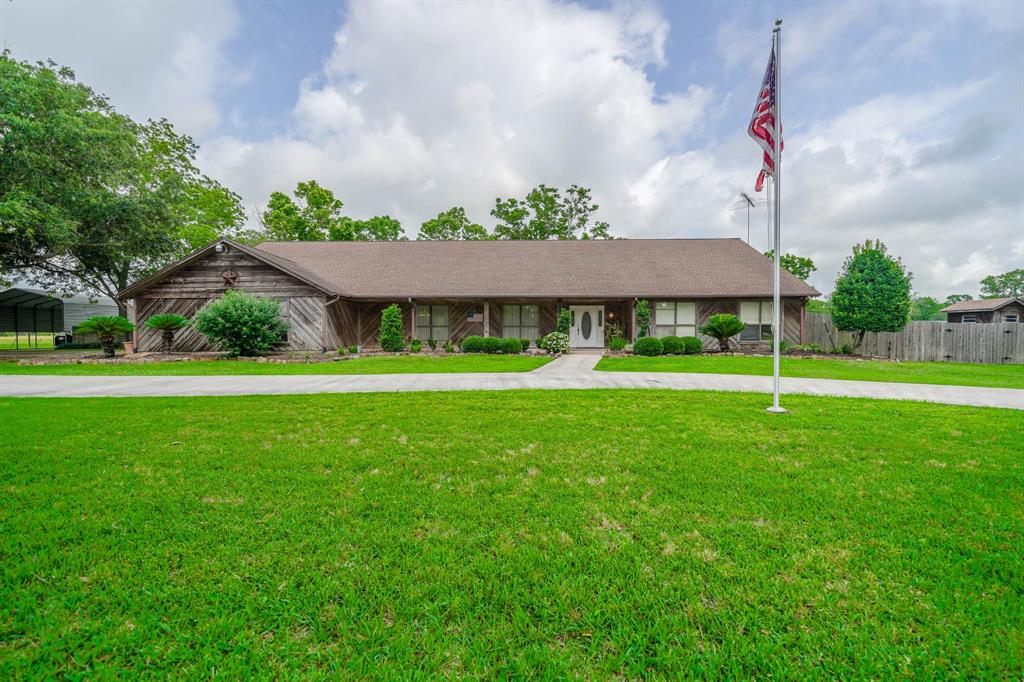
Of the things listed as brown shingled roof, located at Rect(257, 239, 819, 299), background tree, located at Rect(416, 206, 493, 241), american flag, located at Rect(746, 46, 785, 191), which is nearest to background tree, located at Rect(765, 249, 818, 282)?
brown shingled roof, located at Rect(257, 239, 819, 299)

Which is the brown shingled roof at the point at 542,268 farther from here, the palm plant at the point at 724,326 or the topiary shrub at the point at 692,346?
the topiary shrub at the point at 692,346

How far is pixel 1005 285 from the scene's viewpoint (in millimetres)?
61156

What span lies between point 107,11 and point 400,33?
8862 mm

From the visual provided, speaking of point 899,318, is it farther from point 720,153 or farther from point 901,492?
point 901,492

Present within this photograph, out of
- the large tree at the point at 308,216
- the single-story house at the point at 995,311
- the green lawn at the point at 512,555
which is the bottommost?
the green lawn at the point at 512,555

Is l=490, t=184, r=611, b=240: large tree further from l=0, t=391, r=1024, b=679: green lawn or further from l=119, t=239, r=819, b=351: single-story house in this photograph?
l=0, t=391, r=1024, b=679: green lawn

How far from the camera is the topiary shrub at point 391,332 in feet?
54.4

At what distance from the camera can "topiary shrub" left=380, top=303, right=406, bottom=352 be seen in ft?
54.4

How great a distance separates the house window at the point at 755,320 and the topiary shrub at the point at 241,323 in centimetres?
1890

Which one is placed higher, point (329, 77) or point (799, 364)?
point (329, 77)

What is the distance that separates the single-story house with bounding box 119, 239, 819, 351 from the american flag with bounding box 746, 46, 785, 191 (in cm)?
1071

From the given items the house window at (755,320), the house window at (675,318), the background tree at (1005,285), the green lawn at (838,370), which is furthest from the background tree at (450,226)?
the background tree at (1005,285)

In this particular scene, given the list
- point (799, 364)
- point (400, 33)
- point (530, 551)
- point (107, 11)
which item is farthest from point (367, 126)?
point (530, 551)

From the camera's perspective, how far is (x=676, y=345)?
15.5 meters
